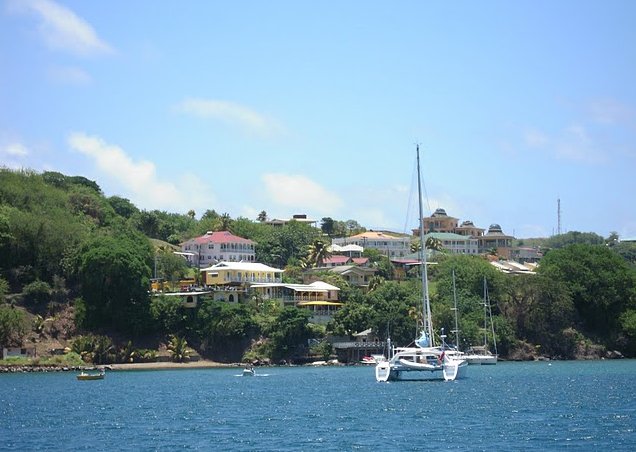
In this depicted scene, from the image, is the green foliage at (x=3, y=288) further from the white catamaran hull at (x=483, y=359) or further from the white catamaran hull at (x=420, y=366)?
the white catamaran hull at (x=483, y=359)

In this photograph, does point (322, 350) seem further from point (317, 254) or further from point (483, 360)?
point (317, 254)

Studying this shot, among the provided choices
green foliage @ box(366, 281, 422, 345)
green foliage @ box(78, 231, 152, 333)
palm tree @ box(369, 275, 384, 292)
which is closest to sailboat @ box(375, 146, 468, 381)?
green foliage @ box(366, 281, 422, 345)

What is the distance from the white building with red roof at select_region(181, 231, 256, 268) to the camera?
151m

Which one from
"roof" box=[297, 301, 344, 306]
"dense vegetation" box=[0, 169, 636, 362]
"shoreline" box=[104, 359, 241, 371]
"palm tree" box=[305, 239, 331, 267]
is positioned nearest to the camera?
"shoreline" box=[104, 359, 241, 371]

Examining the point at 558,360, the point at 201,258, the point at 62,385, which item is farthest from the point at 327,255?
the point at 62,385

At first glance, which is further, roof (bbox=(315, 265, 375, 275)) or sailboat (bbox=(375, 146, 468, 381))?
roof (bbox=(315, 265, 375, 275))

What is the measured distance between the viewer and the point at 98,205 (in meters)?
150

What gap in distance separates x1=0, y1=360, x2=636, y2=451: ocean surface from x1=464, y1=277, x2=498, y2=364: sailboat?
17.2m

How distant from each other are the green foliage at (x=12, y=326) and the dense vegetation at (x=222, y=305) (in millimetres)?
112

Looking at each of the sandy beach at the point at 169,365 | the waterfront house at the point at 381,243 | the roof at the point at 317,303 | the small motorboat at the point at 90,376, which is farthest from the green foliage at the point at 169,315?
the waterfront house at the point at 381,243

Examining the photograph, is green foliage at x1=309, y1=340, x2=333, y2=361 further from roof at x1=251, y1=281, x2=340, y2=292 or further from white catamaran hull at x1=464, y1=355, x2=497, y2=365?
white catamaran hull at x1=464, y1=355, x2=497, y2=365

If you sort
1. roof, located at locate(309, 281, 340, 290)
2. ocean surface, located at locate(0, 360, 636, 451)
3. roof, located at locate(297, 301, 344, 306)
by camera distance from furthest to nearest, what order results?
roof, located at locate(309, 281, 340, 290) < roof, located at locate(297, 301, 344, 306) < ocean surface, located at locate(0, 360, 636, 451)

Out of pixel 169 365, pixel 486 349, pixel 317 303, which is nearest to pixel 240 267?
pixel 317 303

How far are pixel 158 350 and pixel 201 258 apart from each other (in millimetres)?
38691
